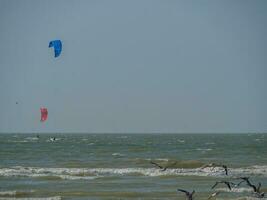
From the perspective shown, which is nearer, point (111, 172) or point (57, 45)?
point (57, 45)

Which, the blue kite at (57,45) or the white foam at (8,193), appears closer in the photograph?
the white foam at (8,193)

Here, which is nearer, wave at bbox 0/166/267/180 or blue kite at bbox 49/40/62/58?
blue kite at bbox 49/40/62/58

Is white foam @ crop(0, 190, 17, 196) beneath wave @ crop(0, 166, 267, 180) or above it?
beneath

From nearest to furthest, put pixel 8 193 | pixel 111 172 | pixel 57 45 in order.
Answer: pixel 8 193, pixel 57 45, pixel 111 172

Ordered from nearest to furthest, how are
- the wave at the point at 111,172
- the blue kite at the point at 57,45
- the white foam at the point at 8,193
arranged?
the white foam at the point at 8,193, the blue kite at the point at 57,45, the wave at the point at 111,172

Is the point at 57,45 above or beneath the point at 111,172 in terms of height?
above

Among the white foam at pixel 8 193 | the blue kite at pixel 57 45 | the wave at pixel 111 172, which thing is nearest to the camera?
the white foam at pixel 8 193

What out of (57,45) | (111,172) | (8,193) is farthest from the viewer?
(111,172)

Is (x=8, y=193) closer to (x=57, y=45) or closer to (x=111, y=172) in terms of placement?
(x=57, y=45)

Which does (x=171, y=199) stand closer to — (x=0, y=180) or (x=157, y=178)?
(x=157, y=178)

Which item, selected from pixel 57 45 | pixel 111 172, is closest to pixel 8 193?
pixel 57 45

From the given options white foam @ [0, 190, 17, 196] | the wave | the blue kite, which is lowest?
white foam @ [0, 190, 17, 196]

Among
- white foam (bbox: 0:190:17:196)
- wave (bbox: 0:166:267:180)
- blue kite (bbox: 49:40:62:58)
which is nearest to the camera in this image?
white foam (bbox: 0:190:17:196)

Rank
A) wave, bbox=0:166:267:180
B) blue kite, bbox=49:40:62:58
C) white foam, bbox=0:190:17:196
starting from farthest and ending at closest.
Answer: wave, bbox=0:166:267:180
blue kite, bbox=49:40:62:58
white foam, bbox=0:190:17:196
